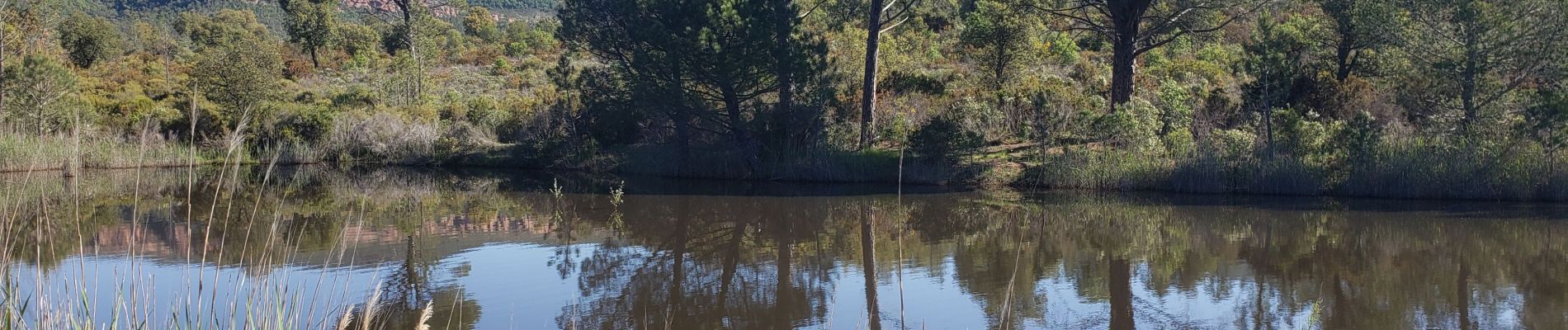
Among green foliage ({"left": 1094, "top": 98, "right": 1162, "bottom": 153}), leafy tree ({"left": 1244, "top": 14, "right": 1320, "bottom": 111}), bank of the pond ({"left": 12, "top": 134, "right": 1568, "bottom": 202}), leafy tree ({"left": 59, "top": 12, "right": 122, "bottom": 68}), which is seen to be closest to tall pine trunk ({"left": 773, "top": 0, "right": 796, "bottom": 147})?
bank of the pond ({"left": 12, "top": 134, "right": 1568, "bottom": 202})

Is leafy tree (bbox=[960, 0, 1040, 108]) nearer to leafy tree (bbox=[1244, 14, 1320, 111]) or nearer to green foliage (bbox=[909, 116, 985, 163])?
green foliage (bbox=[909, 116, 985, 163])

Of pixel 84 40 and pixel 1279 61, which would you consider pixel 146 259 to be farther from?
pixel 84 40

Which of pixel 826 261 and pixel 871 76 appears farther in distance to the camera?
pixel 871 76

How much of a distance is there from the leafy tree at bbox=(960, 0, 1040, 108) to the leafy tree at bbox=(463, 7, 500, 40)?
35928mm

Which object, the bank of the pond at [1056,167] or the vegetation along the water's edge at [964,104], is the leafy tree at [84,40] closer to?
the vegetation along the water's edge at [964,104]

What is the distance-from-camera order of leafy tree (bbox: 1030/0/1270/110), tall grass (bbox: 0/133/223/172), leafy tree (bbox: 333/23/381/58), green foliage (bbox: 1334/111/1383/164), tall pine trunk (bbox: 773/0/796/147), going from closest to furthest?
green foliage (bbox: 1334/111/1383/164)
leafy tree (bbox: 1030/0/1270/110)
tall pine trunk (bbox: 773/0/796/147)
tall grass (bbox: 0/133/223/172)
leafy tree (bbox: 333/23/381/58)

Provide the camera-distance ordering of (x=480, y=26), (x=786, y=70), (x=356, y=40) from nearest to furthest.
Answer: (x=786, y=70) → (x=356, y=40) → (x=480, y=26)

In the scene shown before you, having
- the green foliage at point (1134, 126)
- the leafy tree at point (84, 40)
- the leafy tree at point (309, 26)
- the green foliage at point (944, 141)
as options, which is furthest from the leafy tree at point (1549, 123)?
the leafy tree at point (84, 40)

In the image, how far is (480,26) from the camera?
2345 inches

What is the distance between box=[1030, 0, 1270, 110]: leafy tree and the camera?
64.7 ft

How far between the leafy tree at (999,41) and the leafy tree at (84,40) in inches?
1346

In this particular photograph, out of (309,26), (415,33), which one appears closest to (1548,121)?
(415,33)

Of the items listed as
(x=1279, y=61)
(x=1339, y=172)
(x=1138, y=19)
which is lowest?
(x=1339, y=172)

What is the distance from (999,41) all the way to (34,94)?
22.1 m
